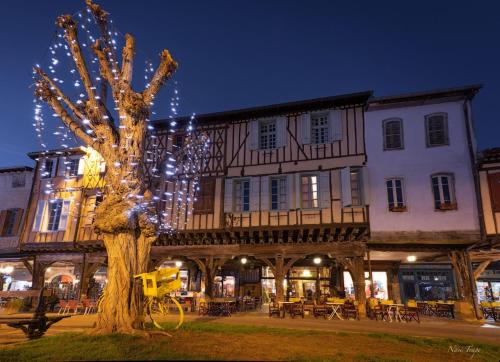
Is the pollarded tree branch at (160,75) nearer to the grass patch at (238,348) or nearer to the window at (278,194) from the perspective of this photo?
the grass patch at (238,348)

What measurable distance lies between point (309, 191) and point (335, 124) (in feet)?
9.57

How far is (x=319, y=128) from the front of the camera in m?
15.1

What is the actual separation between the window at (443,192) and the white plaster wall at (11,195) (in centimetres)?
1920

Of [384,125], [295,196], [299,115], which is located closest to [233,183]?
[295,196]

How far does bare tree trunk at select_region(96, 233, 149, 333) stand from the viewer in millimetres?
6379

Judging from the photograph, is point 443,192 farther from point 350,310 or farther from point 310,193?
point 350,310

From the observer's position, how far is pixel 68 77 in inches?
308

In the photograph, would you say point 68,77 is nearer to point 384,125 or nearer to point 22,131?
point 384,125

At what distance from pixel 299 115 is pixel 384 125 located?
11.3ft

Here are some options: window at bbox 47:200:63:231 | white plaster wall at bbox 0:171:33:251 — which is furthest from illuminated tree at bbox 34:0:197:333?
white plaster wall at bbox 0:171:33:251

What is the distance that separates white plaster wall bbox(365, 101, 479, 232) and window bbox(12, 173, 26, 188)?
17.7 m

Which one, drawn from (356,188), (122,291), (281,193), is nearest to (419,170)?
(356,188)

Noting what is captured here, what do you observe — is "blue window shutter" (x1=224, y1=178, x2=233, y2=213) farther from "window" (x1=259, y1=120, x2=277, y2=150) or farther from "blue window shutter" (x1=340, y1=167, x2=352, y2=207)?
"blue window shutter" (x1=340, y1=167, x2=352, y2=207)

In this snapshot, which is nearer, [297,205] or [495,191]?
[495,191]
